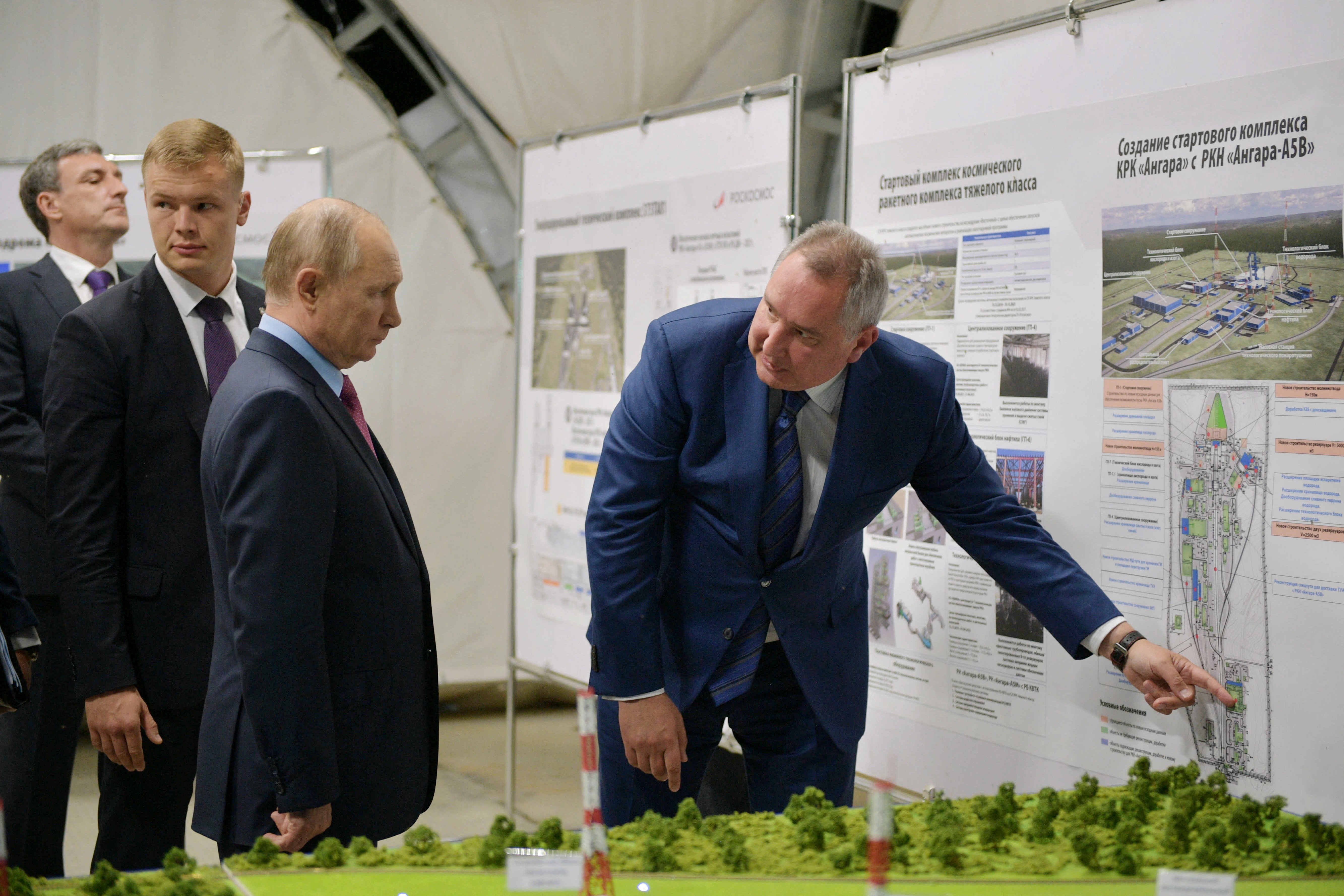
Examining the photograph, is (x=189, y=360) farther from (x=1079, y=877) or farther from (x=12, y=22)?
(x=12, y=22)

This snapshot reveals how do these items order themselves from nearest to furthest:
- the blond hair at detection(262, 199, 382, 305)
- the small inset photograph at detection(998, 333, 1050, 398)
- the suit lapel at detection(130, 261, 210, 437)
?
the blond hair at detection(262, 199, 382, 305) < the suit lapel at detection(130, 261, 210, 437) < the small inset photograph at detection(998, 333, 1050, 398)

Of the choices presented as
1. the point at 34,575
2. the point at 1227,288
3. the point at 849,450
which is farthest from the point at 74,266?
the point at 1227,288

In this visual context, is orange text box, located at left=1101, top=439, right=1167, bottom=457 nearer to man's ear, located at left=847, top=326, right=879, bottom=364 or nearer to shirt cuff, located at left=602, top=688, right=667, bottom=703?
man's ear, located at left=847, top=326, right=879, bottom=364

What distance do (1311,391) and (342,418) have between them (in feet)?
5.10

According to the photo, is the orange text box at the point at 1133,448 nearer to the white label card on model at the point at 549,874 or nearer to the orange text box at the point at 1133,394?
the orange text box at the point at 1133,394

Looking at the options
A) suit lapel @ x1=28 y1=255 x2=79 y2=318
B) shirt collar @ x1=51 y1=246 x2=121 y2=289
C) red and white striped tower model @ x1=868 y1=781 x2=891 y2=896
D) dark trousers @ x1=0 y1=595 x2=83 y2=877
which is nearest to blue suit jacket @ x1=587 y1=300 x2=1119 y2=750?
red and white striped tower model @ x1=868 y1=781 x2=891 y2=896

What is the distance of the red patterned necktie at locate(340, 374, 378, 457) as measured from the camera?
177 centimetres

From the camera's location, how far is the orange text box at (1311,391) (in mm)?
1827

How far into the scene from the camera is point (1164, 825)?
1.54 m

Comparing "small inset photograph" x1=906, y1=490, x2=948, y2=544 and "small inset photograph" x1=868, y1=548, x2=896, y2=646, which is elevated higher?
"small inset photograph" x1=906, y1=490, x2=948, y2=544

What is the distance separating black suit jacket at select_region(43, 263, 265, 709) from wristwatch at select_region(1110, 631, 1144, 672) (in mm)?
1647

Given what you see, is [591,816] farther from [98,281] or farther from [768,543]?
[98,281]

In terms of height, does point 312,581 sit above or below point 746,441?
below

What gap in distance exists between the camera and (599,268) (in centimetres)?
349
